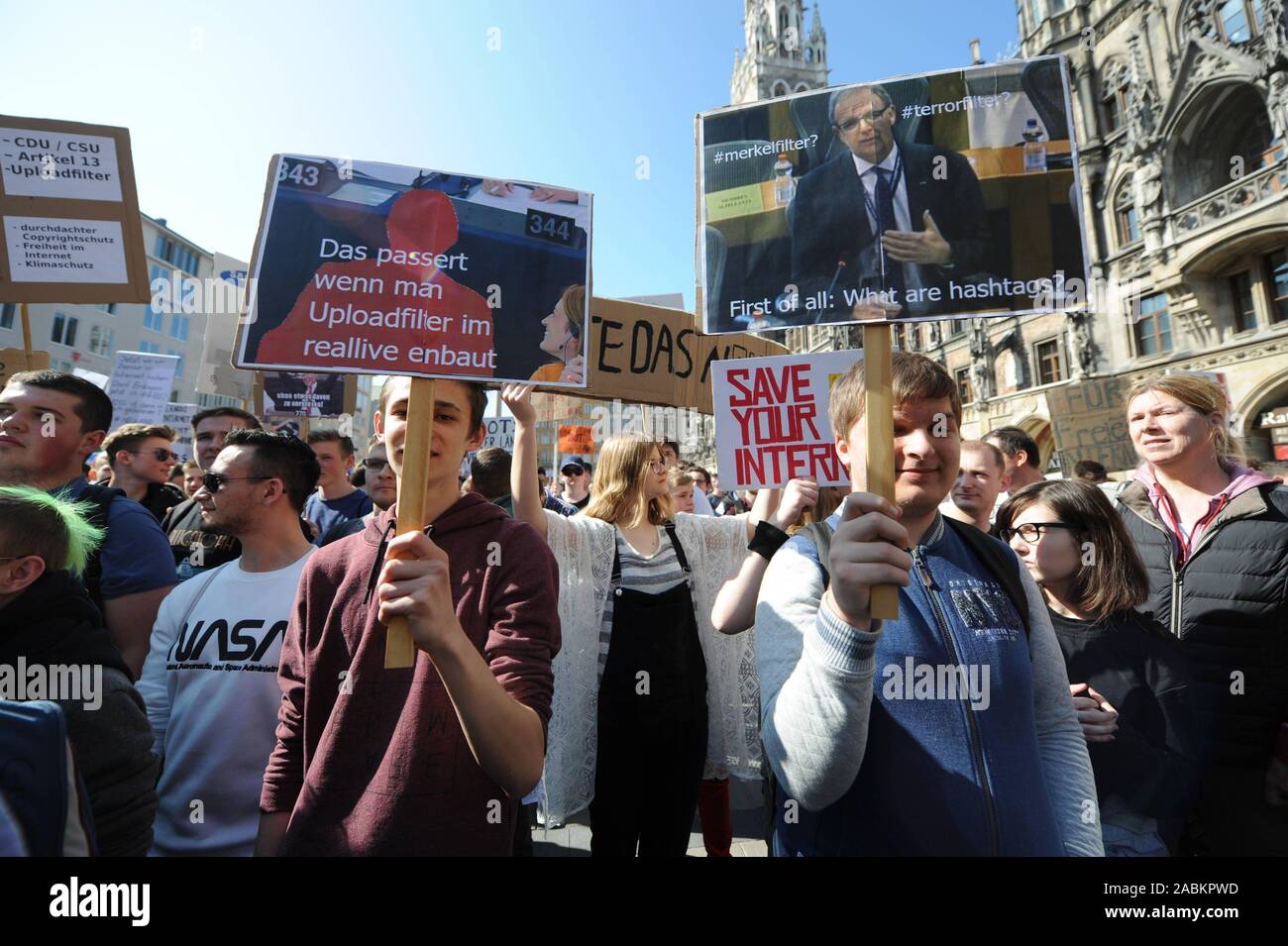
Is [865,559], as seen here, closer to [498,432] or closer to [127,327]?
[498,432]

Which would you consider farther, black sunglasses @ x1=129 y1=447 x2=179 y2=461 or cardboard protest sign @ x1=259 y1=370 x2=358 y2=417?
cardboard protest sign @ x1=259 y1=370 x2=358 y2=417

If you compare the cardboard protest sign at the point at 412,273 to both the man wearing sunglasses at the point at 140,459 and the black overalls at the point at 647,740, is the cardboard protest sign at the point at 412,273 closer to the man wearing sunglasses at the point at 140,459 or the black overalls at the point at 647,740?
the black overalls at the point at 647,740

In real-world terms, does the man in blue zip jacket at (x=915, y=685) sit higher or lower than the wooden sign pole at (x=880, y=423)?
lower

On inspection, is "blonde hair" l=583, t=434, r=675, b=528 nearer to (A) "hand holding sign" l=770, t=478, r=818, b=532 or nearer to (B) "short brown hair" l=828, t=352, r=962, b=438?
(A) "hand holding sign" l=770, t=478, r=818, b=532

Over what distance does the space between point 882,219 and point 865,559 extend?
3.26 feet

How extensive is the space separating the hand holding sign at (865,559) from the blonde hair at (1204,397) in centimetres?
224

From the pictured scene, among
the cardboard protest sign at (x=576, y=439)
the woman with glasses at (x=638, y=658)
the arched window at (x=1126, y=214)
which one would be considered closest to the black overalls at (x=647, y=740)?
the woman with glasses at (x=638, y=658)

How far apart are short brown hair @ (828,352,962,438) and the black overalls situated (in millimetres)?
1685

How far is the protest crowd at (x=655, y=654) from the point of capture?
4.83ft

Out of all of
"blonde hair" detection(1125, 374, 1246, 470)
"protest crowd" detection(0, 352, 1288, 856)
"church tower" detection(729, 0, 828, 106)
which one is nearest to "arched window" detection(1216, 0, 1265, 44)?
"blonde hair" detection(1125, 374, 1246, 470)

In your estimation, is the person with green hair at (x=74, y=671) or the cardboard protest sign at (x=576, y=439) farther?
the cardboard protest sign at (x=576, y=439)

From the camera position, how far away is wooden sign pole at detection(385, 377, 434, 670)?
151cm
